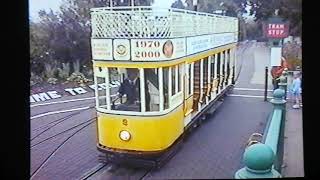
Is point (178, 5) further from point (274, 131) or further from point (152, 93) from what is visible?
point (274, 131)

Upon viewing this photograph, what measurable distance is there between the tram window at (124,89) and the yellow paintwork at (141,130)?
50 millimetres

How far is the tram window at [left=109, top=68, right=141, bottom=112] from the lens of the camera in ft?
6.41

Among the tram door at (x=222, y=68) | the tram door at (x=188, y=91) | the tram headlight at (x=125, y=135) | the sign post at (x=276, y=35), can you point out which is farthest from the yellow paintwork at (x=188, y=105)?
the sign post at (x=276, y=35)

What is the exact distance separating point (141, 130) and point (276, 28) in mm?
794

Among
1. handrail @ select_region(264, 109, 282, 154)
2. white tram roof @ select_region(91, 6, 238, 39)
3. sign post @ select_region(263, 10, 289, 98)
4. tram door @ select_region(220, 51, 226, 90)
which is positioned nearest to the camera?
handrail @ select_region(264, 109, 282, 154)

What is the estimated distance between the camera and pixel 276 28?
2.09 m

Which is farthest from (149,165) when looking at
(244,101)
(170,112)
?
(244,101)

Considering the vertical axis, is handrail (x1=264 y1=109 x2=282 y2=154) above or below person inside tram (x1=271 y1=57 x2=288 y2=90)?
below

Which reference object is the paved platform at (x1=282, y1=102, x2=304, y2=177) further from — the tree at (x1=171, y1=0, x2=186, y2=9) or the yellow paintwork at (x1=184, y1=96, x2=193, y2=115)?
the tree at (x1=171, y1=0, x2=186, y2=9)

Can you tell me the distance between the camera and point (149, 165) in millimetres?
2002

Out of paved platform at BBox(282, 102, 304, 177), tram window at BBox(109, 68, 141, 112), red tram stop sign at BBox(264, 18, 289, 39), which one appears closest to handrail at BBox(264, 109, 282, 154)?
paved platform at BBox(282, 102, 304, 177)

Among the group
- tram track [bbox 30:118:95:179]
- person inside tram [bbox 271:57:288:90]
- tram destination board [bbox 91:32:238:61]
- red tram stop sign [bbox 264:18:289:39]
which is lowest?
tram track [bbox 30:118:95:179]

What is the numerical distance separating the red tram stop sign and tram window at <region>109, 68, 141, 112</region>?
26.3 inches
